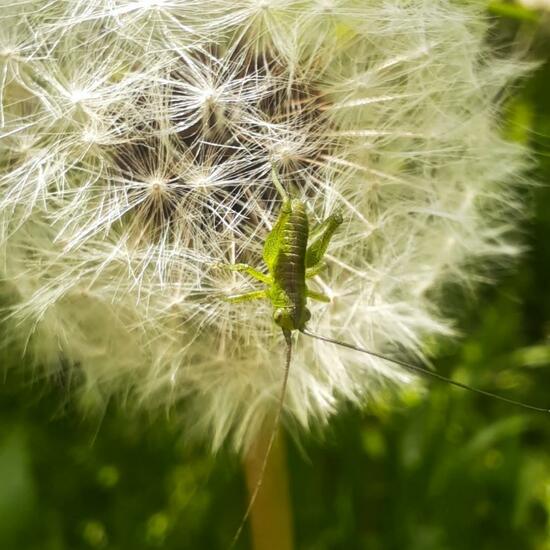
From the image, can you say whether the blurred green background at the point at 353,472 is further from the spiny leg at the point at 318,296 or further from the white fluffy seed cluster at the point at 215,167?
the spiny leg at the point at 318,296

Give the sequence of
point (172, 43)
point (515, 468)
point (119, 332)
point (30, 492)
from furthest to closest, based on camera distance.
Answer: point (515, 468)
point (30, 492)
point (119, 332)
point (172, 43)

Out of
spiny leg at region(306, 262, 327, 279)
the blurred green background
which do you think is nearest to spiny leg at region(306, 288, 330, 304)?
spiny leg at region(306, 262, 327, 279)

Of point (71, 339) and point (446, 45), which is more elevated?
point (446, 45)

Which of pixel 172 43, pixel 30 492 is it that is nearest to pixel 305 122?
pixel 172 43

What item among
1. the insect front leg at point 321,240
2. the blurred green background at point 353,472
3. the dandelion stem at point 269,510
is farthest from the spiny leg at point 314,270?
the blurred green background at point 353,472

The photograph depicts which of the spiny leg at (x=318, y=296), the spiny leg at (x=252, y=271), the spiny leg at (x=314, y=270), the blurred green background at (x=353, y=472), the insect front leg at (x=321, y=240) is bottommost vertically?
the blurred green background at (x=353, y=472)

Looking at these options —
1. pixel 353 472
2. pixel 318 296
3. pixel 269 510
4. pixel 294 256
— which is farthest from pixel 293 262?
pixel 353 472

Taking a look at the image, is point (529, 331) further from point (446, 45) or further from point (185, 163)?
point (185, 163)
